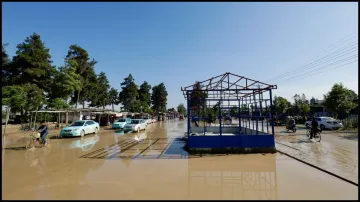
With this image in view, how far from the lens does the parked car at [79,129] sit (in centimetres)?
1709

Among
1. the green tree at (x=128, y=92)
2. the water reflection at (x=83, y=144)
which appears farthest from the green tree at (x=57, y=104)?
the green tree at (x=128, y=92)

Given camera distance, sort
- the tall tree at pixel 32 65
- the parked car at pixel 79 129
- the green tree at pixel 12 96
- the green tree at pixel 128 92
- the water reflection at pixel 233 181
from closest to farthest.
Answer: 1. the water reflection at pixel 233 181
2. the parked car at pixel 79 129
3. the green tree at pixel 12 96
4. the tall tree at pixel 32 65
5. the green tree at pixel 128 92

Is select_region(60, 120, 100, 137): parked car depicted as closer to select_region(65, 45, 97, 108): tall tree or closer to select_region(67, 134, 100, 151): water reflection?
select_region(67, 134, 100, 151): water reflection

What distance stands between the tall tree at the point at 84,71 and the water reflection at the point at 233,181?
107 ft

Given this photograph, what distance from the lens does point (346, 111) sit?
26438 millimetres

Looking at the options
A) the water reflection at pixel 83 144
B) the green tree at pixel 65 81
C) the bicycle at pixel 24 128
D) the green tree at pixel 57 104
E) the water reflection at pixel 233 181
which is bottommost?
the water reflection at pixel 233 181

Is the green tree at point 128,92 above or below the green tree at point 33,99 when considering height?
above

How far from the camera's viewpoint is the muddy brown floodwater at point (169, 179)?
16.6 ft

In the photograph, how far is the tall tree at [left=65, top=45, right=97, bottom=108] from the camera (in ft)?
119

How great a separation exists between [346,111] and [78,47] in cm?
4015

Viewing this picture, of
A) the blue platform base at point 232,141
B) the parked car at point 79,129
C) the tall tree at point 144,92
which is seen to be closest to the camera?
the blue platform base at point 232,141

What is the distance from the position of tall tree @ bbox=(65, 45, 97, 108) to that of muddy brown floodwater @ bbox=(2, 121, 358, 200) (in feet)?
98.7

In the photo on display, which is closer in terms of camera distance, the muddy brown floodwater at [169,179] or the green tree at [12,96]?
the muddy brown floodwater at [169,179]

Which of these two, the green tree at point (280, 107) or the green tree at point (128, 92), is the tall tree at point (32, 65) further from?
the green tree at point (280, 107)
